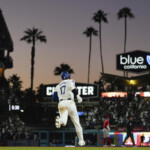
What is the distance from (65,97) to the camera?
15648mm

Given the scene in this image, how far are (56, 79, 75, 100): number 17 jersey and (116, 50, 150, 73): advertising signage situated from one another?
40.1 meters

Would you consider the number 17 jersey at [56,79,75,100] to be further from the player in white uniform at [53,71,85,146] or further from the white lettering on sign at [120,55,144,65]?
the white lettering on sign at [120,55,144,65]

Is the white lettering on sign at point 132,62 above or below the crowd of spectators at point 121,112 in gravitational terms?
above

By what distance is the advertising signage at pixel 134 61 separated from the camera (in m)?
55.0

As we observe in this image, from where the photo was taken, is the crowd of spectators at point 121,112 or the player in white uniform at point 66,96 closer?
the player in white uniform at point 66,96

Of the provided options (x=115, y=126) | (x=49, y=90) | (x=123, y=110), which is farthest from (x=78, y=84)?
(x=115, y=126)

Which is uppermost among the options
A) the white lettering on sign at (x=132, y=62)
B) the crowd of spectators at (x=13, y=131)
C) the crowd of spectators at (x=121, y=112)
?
the white lettering on sign at (x=132, y=62)

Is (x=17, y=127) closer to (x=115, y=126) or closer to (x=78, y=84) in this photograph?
(x=115, y=126)

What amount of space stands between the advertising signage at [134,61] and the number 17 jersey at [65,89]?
132 feet

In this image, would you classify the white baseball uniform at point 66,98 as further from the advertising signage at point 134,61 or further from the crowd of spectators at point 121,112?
the advertising signage at point 134,61

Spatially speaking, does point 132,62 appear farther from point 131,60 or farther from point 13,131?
point 13,131

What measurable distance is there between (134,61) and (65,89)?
133 ft

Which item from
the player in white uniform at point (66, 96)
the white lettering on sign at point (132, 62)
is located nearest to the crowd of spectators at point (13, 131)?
the white lettering on sign at point (132, 62)

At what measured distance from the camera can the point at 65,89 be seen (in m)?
15.5
